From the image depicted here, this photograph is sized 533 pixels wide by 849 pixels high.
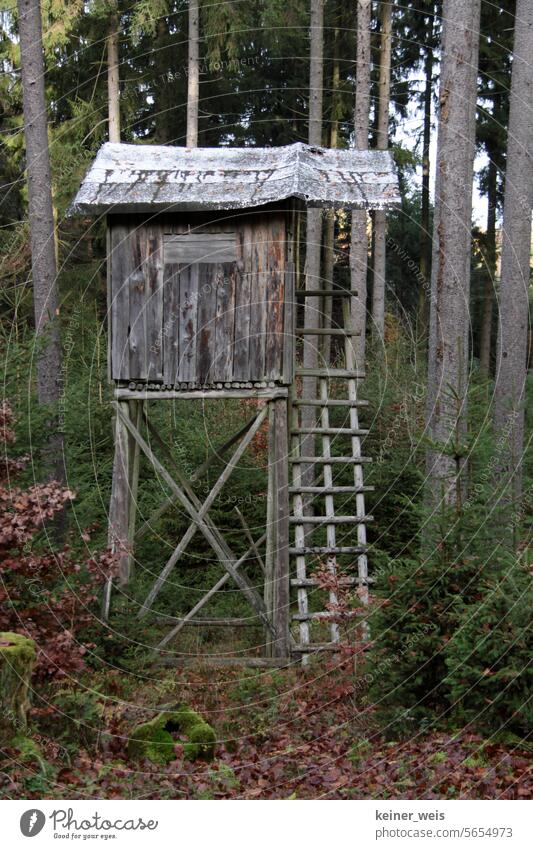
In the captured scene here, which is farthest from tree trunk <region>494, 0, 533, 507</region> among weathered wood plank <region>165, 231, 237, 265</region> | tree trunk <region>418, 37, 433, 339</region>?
tree trunk <region>418, 37, 433, 339</region>

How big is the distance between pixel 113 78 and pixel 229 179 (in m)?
11.1

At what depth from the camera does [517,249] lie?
1240 centimetres

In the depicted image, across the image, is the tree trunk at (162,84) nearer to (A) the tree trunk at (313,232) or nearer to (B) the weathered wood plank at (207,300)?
(A) the tree trunk at (313,232)

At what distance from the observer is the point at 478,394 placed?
15.3 meters

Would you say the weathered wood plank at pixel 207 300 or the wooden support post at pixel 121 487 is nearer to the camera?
the weathered wood plank at pixel 207 300

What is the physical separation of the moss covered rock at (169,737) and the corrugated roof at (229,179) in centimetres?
526

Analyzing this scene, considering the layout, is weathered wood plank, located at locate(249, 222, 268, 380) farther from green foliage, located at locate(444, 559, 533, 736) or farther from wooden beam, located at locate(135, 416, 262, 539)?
green foliage, located at locate(444, 559, 533, 736)

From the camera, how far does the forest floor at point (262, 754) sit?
6.90 m

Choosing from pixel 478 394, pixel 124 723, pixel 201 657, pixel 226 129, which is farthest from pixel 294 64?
pixel 124 723

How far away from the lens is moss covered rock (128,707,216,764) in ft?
26.0

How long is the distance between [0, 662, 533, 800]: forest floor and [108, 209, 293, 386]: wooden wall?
11.6 feet

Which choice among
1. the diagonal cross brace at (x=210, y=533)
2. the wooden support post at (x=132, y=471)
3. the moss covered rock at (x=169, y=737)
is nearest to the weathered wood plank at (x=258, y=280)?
the diagonal cross brace at (x=210, y=533)

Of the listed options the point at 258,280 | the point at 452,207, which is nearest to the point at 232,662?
the point at 258,280

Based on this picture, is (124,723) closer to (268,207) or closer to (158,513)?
(158,513)
